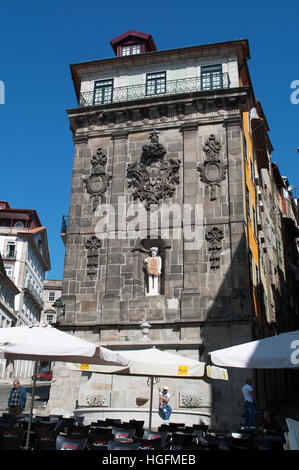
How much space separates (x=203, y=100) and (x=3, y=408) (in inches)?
670

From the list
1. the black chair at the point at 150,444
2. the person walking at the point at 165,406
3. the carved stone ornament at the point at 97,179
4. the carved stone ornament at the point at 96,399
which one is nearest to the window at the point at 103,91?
the carved stone ornament at the point at 97,179

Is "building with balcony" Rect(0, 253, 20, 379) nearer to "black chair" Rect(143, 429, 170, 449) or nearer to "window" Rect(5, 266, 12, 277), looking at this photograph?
"window" Rect(5, 266, 12, 277)

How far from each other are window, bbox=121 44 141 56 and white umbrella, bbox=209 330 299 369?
21584 millimetres

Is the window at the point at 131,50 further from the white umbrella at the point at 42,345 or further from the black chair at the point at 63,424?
the black chair at the point at 63,424

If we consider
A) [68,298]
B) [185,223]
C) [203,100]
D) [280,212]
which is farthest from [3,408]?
[280,212]

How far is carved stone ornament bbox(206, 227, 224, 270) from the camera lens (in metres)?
20.6

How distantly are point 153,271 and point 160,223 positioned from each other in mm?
2254

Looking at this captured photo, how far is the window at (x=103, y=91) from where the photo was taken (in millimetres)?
25752

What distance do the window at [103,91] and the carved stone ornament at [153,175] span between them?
12.8ft

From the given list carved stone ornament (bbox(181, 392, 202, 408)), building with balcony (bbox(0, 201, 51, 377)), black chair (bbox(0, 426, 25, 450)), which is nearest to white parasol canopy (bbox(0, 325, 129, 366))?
black chair (bbox(0, 426, 25, 450))

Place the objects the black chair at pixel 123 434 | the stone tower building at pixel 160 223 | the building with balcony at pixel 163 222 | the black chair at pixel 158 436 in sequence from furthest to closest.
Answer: the building with balcony at pixel 163 222
the stone tower building at pixel 160 223
the black chair at pixel 158 436
the black chair at pixel 123 434

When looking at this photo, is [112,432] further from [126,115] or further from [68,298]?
[126,115]

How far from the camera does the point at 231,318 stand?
63.8 feet

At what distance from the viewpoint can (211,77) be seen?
24453 millimetres
